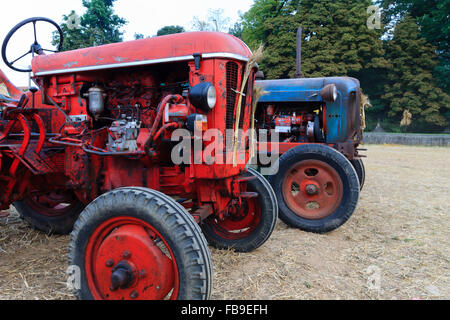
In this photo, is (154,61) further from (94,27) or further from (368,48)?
(368,48)

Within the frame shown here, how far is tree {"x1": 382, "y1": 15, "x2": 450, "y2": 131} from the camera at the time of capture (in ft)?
78.9

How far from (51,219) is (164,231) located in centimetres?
258

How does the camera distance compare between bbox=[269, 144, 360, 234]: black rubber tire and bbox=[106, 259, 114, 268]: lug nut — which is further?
bbox=[269, 144, 360, 234]: black rubber tire

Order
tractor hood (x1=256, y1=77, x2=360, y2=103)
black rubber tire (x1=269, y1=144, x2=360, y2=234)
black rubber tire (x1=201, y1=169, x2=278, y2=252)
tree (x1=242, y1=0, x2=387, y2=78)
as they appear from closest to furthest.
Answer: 1. black rubber tire (x1=201, y1=169, x2=278, y2=252)
2. black rubber tire (x1=269, y1=144, x2=360, y2=234)
3. tractor hood (x1=256, y1=77, x2=360, y2=103)
4. tree (x1=242, y1=0, x2=387, y2=78)

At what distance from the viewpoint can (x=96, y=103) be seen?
2967 millimetres

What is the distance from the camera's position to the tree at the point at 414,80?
78.9 feet

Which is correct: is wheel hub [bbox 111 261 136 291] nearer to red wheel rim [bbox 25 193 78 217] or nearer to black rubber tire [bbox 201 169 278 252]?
black rubber tire [bbox 201 169 278 252]

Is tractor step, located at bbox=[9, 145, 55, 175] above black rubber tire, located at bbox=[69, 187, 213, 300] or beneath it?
above

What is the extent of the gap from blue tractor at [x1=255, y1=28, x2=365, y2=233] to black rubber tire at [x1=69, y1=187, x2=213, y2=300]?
7.12 feet

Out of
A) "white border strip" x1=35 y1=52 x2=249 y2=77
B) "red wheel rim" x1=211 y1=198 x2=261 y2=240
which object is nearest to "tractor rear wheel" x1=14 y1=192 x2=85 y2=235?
"white border strip" x1=35 y1=52 x2=249 y2=77

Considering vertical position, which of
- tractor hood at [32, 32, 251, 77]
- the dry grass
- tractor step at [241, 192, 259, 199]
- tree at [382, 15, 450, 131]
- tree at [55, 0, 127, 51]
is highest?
tree at [55, 0, 127, 51]
